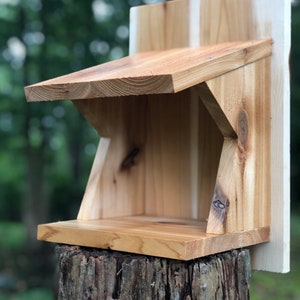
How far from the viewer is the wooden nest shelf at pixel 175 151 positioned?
1.50 metres

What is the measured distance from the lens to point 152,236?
1.48 metres

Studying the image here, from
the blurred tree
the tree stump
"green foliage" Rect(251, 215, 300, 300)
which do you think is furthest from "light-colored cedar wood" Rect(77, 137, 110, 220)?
"green foliage" Rect(251, 215, 300, 300)

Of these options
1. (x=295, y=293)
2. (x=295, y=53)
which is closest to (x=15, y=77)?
(x=295, y=53)

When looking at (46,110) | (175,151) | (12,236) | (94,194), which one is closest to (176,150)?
(175,151)

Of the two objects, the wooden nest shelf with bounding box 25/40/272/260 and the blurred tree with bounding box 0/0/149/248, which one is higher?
the blurred tree with bounding box 0/0/149/248

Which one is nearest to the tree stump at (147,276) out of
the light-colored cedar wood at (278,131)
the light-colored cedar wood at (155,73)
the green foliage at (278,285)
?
the light-colored cedar wood at (278,131)

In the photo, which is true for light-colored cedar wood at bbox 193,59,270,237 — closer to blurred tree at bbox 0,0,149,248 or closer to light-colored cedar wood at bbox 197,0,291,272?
light-colored cedar wood at bbox 197,0,291,272

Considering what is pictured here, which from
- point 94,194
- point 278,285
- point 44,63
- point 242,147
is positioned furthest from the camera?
point 44,63

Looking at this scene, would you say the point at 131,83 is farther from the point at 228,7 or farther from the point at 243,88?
the point at 228,7

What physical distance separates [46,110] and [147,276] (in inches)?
172

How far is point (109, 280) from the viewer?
155 centimetres

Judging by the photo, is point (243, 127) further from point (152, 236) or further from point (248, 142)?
point (152, 236)

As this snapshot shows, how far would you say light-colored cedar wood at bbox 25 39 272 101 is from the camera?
1404mm

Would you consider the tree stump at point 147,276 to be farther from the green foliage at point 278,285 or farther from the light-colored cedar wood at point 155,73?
the green foliage at point 278,285
